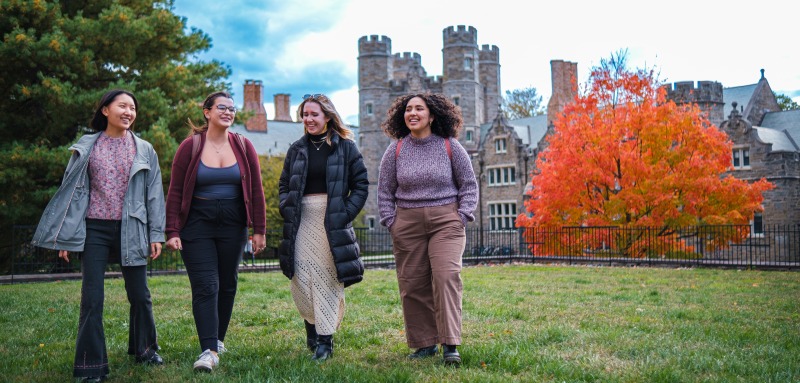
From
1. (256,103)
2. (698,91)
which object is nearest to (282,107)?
(256,103)

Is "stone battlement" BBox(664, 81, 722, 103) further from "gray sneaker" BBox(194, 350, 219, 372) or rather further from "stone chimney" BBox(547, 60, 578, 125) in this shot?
"gray sneaker" BBox(194, 350, 219, 372)

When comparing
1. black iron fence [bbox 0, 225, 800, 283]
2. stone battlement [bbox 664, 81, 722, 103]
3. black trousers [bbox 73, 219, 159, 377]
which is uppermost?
stone battlement [bbox 664, 81, 722, 103]

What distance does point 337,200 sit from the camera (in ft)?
17.4

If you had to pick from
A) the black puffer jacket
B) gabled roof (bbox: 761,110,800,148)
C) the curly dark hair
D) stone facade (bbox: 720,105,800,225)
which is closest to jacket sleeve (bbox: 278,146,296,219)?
the black puffer jacket

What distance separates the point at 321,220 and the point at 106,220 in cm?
155

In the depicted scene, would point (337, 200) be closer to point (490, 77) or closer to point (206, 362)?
point (206, 362)

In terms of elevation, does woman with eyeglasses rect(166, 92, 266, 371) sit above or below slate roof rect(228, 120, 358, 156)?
below

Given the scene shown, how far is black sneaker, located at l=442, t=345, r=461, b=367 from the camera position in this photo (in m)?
4.89

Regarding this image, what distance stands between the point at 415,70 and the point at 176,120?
33276mm

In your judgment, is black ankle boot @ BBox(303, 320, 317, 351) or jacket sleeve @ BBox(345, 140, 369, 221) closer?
jacket sleeve @ BBox(345, 140, 369, 221)

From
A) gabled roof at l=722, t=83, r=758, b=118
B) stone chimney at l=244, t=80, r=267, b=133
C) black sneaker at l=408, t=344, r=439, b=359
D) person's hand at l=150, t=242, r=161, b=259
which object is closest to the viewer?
person's hand at l=150, t=242, r=161, b=259

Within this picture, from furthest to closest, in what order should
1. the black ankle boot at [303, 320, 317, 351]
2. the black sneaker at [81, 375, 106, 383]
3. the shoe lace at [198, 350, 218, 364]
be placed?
the black ankle boot at [303, 320, 317, 351]
the shoe lace at [198, 350, 218, 364]
the black sneaker at [81, 375, 106, 383]

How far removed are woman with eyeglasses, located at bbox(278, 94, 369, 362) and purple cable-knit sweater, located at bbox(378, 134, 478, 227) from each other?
9.2 inches

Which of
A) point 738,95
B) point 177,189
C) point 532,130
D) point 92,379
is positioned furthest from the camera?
point 532,130
